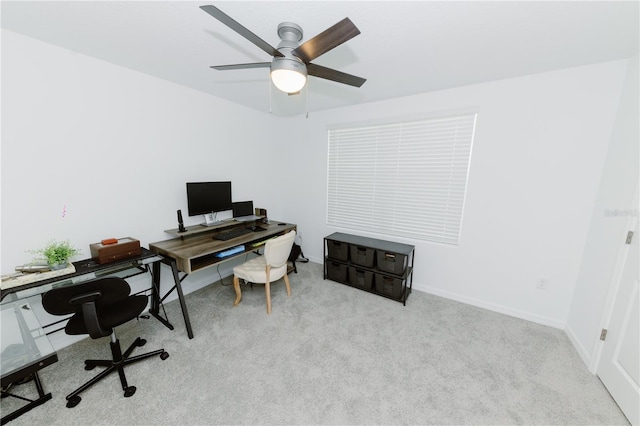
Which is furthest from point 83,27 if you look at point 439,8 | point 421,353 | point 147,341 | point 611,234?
point 611,234

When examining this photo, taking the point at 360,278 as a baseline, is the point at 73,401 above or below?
below

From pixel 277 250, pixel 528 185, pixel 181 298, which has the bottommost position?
pixel 181 298

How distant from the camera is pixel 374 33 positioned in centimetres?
152

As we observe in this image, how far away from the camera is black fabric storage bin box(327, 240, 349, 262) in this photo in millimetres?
3037

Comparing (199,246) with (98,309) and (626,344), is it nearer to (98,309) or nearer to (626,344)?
(98,309)

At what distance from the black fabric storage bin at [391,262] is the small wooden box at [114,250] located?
2.48 m

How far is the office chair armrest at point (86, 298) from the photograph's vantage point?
1.36 metres

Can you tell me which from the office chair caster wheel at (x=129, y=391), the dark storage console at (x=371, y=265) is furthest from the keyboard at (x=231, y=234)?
the office chair caster wheel at (x=129, y=391)

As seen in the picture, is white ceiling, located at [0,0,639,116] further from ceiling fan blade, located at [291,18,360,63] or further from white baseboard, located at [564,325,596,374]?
white baseboard, located at [564,325,596,374]

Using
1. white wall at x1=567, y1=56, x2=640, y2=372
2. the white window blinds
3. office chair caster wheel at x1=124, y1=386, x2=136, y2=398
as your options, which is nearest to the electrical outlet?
white wall at x1=567, y1=56, x2=640, y2=372

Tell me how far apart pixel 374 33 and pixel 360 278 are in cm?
248

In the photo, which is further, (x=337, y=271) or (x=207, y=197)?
(x=337, y=271)

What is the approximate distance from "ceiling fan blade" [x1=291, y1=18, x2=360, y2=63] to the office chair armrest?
1.85 m

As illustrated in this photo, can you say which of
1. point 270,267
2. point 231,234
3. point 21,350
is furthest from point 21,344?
point 270,267
